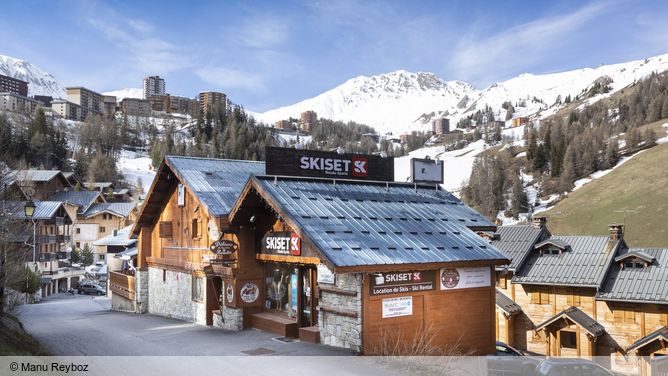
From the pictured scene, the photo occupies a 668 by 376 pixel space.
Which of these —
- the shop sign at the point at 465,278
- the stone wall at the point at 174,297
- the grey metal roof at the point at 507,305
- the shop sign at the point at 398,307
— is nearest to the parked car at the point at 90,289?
the stone wall at the point at 174,297

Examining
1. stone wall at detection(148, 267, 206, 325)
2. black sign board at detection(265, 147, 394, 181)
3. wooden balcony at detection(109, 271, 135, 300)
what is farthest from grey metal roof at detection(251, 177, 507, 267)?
wooden balcony at detection(109, 271, 135, 300)

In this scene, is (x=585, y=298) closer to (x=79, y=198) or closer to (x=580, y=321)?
(x=580, y=321)

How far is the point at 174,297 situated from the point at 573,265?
23.0 meters

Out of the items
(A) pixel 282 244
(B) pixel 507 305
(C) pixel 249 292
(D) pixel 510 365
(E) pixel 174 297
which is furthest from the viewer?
(B) pixel 507 305

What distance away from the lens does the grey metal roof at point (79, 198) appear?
93562 mm

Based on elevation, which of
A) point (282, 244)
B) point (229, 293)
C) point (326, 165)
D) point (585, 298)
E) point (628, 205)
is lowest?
point (585, 298)

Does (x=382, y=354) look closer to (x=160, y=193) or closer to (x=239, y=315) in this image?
(x=239, y=315)

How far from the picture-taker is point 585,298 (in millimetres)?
32844

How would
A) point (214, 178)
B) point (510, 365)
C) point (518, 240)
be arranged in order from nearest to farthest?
1. point (510, 365)
2. point (214, 178)
3. point (518, 240)

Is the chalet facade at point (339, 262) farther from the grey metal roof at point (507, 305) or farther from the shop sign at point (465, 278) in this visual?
the grey metal roof at point (507, 305)

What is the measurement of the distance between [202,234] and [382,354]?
38.4 ft

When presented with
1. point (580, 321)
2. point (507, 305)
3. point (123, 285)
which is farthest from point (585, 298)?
point (123, 285)

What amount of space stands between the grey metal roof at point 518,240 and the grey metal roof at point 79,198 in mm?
74711

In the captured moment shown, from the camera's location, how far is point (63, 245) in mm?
85562
